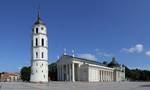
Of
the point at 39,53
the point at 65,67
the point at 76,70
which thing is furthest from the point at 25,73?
the point at 39,53

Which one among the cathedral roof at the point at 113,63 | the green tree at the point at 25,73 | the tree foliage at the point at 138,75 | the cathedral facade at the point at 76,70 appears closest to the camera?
the cathedral facade at the point at 76,70

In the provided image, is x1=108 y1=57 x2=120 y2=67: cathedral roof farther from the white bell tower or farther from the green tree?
the white bell tower

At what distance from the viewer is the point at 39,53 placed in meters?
84.4

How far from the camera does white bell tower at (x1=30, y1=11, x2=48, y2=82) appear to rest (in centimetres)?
8438

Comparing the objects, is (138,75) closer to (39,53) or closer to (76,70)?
(76,70)

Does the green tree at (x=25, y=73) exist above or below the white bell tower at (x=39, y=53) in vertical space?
below

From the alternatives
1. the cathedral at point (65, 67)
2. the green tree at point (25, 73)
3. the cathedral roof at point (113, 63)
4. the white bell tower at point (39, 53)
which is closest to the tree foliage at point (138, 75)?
the cathedral at point (65, 67)

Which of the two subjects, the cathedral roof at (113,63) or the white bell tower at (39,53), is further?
the cathedral roof at (113,63)

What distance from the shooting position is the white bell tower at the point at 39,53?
277 ft

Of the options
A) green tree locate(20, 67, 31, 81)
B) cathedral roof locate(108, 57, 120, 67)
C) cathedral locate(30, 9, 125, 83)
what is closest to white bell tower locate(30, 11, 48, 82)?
cathedral locate(30, 9, 125, 83)

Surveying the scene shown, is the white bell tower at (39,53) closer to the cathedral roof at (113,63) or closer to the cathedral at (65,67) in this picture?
the cathedral at (65,67)

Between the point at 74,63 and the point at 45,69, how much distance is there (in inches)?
936

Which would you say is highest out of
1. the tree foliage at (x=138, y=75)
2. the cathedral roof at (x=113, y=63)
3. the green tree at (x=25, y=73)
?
the cathedral roof at (x=113, y=63)

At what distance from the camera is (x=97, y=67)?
118 meters
